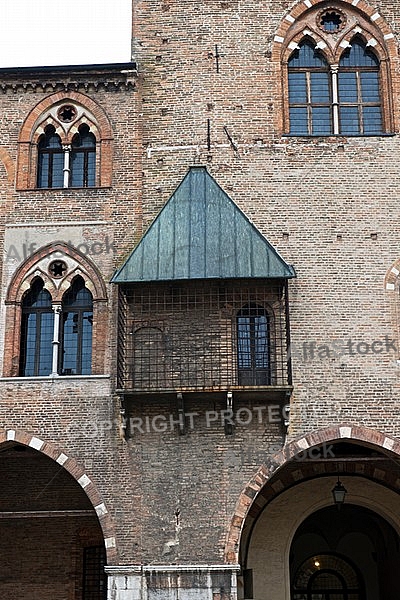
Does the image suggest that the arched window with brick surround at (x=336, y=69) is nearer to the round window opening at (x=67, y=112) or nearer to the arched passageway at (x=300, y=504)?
the round window opening at (x=67, y=112)

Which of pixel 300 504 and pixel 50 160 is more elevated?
pixel 50 160

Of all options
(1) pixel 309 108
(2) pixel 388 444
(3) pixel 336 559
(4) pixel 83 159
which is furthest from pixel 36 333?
(3) pixel 336 559

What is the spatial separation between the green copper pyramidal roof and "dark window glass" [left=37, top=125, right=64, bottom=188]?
2.90 metres

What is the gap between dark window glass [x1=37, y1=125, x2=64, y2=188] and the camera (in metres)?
21.9

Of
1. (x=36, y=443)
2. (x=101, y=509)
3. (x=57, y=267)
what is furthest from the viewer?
(x=57, y=267)

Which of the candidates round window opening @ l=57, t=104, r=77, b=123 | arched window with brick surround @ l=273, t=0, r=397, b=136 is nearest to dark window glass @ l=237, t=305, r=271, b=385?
arched window with brick surround @ l=273, t=0, r=397, b=136

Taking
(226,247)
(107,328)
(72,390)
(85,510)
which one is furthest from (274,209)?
(85,510)

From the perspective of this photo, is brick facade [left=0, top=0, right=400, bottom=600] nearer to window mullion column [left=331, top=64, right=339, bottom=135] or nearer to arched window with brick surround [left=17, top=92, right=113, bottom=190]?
arched window with brick surround [left=17, top=92, right=113, bottom=190]

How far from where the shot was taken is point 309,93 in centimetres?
2227

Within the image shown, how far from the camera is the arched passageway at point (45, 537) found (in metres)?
21.6

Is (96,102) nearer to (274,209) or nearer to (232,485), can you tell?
(274,209)

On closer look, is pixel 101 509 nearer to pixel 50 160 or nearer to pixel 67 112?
pixel 50 160

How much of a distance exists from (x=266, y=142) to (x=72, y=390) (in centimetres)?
732

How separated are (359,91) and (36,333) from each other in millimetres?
9635
